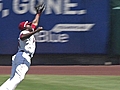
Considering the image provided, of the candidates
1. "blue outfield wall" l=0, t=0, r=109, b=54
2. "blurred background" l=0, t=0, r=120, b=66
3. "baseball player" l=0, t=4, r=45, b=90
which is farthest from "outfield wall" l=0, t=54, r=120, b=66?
"baseball player" l=0, t=4, r=45, b=90

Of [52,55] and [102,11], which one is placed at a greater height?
[102,11]

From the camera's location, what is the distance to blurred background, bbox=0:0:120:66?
14.8 meters

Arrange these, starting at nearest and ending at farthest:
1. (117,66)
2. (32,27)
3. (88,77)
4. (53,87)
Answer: (32,27), (53,87), (88,77), (117,66)

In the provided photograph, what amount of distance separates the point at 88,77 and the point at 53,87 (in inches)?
97.5

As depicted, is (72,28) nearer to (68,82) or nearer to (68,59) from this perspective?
(68,59)

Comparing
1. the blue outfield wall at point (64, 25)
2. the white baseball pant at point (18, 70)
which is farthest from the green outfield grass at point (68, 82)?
the blue outfield wall at point (64, 25)

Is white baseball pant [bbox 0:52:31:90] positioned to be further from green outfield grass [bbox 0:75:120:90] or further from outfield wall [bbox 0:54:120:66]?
outfield wall [bbox 0:54:120:66]

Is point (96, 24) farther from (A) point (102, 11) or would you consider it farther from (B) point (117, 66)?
(B) point (117, 66)

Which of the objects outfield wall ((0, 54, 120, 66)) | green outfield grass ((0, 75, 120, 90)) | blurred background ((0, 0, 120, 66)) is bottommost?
outfield wall ((0, 54, 120, 66))

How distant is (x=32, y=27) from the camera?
355 inches

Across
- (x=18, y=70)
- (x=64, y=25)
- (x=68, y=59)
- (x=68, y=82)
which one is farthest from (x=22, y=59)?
(x=68, y=59)

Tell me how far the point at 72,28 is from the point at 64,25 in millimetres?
274

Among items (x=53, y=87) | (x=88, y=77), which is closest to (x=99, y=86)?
(x=53, y=87)

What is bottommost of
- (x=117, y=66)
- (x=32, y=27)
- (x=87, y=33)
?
(x=117, y=66)
